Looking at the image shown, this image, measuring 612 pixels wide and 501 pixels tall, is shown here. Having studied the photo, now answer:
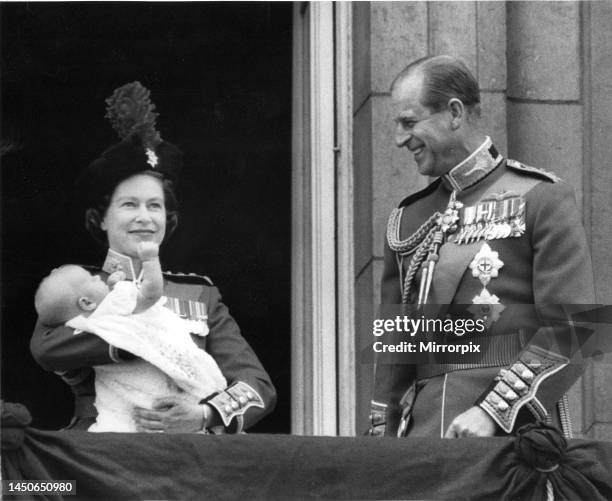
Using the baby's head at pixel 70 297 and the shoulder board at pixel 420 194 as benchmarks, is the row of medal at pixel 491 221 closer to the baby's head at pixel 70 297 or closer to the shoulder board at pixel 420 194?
the shoulder board at pixel 420 194

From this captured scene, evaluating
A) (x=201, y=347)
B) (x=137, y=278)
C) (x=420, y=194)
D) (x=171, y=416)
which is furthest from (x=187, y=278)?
(x=420, y=194)

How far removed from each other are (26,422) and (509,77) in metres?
3.10

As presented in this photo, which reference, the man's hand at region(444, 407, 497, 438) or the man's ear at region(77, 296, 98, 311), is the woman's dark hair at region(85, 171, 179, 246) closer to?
the man's ear at region(77, 296, 98, 311)

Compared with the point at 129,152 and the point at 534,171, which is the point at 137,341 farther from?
the point at 534,171

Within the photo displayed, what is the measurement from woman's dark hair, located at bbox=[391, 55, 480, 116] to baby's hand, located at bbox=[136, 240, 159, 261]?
1.04m

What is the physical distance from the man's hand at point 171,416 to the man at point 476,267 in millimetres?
629

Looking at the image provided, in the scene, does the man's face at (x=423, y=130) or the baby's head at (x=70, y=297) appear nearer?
the man's face at (x=423, y=130)

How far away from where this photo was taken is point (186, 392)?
8.94 metres

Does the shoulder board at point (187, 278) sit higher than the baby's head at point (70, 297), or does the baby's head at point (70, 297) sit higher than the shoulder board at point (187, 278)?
the shoulder board at point (187, 278)

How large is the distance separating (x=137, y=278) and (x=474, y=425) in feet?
4.64

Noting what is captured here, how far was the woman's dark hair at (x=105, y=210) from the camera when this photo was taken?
9336 millimetres

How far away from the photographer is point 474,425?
8.48m

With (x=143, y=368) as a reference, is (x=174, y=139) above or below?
above

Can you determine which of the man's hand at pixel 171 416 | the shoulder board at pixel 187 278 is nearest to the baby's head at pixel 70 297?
the shoulder board at pixel 187 278
